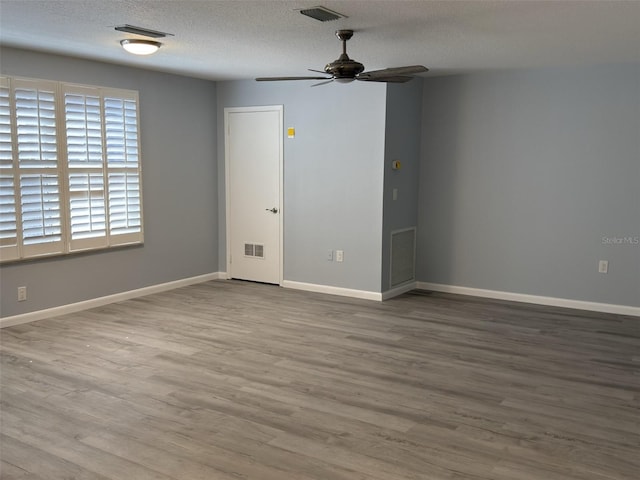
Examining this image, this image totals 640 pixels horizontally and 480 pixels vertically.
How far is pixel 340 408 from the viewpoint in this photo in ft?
11.4

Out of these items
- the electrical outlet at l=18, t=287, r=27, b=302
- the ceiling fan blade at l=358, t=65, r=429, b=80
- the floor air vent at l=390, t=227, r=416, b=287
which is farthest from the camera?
the floor air vent at l=390, t=227, r=416, b=287

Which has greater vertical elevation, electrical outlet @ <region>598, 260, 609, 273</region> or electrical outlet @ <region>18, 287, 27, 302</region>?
electrical outlet @ <region>598, 260, 609, 273</region>

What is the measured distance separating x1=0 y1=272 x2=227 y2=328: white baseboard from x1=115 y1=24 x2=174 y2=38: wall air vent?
2.63 meters

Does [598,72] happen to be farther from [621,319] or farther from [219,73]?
[219,73]

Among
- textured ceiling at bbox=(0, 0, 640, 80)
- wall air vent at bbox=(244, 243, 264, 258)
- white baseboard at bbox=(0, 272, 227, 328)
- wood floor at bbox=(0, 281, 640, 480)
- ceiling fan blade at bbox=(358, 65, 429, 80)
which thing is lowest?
wood floor at bbox=(0, 281, 640, 480)

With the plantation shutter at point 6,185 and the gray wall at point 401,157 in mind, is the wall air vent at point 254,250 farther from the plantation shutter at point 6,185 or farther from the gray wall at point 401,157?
the plantation shutter at point 6,185

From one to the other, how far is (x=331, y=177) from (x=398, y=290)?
141cm

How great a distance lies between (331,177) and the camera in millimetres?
6281

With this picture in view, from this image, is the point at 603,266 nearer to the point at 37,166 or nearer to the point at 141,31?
the point at 141,31

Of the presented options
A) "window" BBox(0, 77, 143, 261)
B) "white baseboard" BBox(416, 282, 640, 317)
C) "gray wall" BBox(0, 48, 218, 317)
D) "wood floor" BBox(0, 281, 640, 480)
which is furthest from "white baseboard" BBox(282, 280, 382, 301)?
"window" BBox(0, 77, 143, 261)

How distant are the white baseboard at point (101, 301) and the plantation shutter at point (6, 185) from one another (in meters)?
0.56

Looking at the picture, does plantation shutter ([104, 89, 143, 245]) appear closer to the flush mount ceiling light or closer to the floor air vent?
the flush mount ceiling light

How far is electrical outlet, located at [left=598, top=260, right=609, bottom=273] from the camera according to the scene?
5.65 metres

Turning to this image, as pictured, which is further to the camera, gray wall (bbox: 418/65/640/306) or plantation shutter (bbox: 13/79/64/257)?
gray wall (bbox: 418/65/640/306)
